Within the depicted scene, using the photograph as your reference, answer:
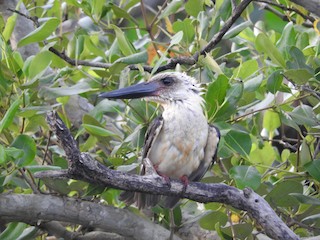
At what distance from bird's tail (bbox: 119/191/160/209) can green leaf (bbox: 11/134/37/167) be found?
56cm

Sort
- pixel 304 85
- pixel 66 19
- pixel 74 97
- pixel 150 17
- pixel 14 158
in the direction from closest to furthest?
pixel 14 158 → pixel 304 85 → pixel 74 97 → pixel 66 19 → pixel 150 17

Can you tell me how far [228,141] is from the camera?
357 cm

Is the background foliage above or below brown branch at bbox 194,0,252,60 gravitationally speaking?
below

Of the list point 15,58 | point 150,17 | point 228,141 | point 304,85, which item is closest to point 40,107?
point 15,58

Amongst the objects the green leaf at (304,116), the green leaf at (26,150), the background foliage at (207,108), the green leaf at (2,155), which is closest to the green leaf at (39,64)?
the background foliage at (207,108)

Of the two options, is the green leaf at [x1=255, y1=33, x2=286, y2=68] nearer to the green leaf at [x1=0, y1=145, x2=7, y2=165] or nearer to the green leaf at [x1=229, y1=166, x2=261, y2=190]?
the green leaf at [x1=229, y1=166, x2=261, y2=190]

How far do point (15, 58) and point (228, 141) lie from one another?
3.10 ft

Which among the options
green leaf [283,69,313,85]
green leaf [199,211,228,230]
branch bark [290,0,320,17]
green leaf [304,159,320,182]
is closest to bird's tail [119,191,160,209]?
green leaf [199,211,228,230]

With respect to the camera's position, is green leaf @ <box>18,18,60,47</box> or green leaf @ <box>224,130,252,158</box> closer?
green leaf @ <box>18,18,60,47</box>

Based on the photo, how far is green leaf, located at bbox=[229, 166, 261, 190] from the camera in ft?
11.1

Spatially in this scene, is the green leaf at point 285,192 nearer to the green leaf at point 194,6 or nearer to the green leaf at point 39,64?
the green leaf at point 194,6

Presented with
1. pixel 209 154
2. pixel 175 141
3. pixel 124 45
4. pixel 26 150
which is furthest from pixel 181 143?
pixel 26 150

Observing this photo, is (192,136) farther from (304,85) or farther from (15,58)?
(15,58)

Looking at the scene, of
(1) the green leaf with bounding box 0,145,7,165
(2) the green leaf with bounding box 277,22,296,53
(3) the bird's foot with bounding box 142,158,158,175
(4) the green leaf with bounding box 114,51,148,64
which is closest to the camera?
(1) the green leaf with bounding box 0,145,7,165
